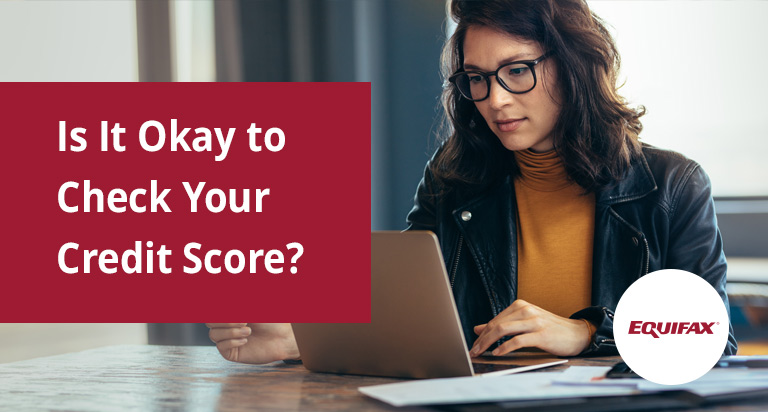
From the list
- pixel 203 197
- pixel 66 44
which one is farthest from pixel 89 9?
pixel 203 197

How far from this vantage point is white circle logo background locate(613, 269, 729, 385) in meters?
0.76

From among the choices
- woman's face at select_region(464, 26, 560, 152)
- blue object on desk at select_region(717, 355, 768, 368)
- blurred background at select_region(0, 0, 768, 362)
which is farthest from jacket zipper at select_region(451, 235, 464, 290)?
blurred background at select_region(0, 0, 768, 362)

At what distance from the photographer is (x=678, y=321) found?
76 centimetres

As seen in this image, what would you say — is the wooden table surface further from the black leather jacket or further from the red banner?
the red banner

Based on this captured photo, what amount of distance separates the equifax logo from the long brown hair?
76 cm

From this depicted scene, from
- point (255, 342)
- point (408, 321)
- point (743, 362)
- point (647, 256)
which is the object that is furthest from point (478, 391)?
point (647, 256)

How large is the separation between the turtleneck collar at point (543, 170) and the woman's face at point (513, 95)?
8cm

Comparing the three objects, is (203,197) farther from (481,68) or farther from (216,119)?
(481,68)

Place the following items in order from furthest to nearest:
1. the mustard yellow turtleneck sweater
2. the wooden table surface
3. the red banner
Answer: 1. the red banner
2. the mustard yellow turtleneck sweater
3. the wooden table surface

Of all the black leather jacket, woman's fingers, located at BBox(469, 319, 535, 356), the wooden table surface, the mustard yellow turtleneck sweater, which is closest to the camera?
the wooden table surface

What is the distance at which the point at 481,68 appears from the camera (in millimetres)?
1466

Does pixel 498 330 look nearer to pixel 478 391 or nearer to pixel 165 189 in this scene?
pixel 478 391

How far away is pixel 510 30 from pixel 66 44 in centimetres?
186

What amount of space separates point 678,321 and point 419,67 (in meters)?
2.08
